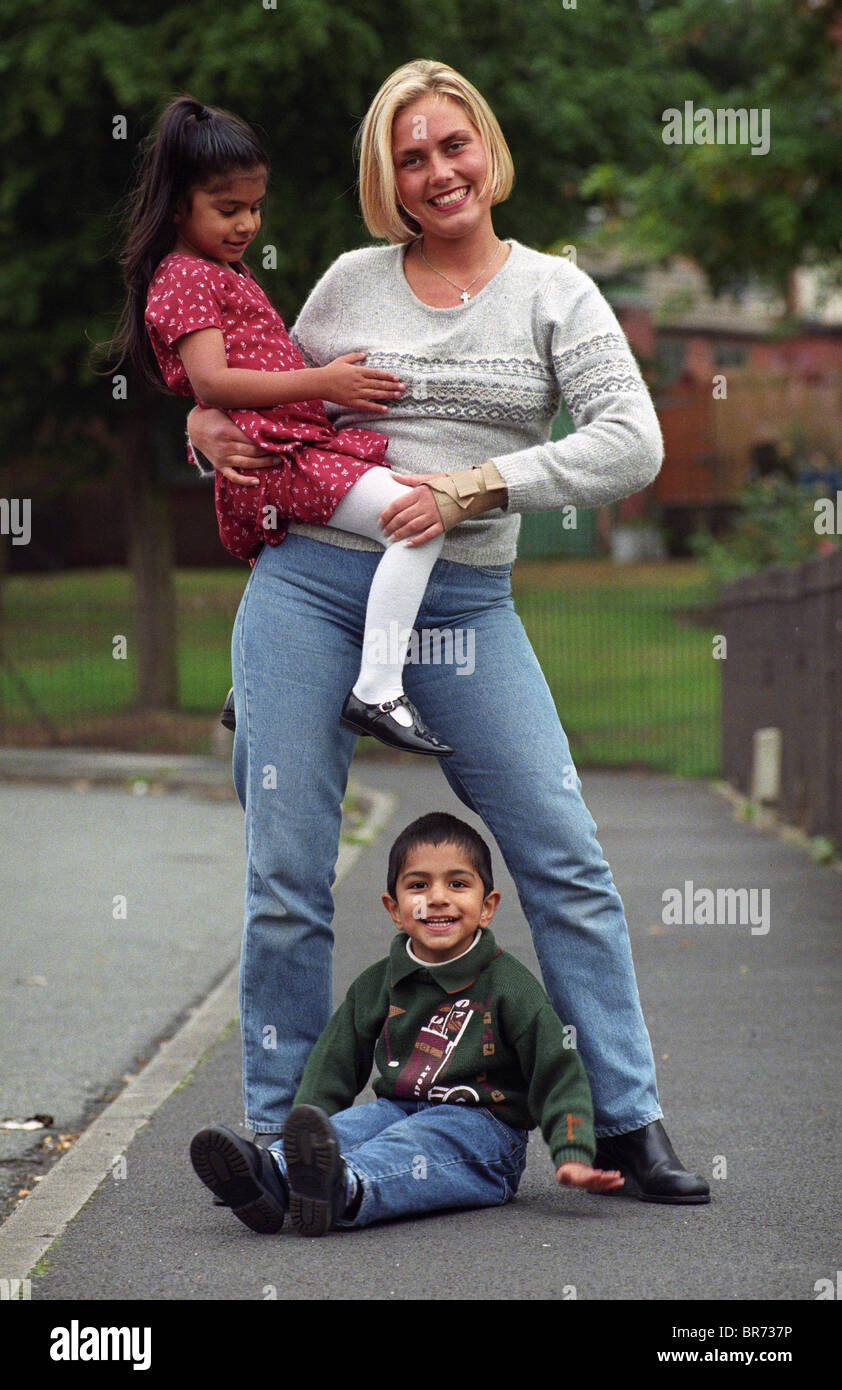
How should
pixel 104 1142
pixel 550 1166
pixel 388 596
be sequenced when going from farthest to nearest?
pixel 104 1142, pixel 550 1166, pixel 388 596

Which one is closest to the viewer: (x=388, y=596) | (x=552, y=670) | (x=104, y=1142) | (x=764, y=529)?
(x=388, y=596)

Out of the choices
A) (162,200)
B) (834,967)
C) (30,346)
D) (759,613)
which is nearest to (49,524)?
(30,346)

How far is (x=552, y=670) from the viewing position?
21812 millimetres

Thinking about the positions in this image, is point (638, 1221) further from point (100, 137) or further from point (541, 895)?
point (100, 137)

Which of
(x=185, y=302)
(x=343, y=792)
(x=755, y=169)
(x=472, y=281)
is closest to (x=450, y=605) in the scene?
(x=343, y=792)

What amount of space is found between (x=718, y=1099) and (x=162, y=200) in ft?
8.78

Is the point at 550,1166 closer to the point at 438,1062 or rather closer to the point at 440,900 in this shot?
the point at 438,1062

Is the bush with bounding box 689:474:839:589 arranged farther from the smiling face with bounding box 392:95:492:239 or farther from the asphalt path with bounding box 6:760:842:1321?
the smiling face with bounding box 392:95:492:239

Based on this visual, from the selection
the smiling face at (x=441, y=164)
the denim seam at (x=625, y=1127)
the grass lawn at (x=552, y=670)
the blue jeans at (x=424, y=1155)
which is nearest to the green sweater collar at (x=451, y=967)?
the blue jeans at (x=424, y=1155)

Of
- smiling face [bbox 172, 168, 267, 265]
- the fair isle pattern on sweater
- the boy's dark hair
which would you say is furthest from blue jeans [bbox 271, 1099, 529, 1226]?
smiling face [bbox 172, 168, 267, 265]

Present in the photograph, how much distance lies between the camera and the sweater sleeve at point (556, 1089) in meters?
3.50

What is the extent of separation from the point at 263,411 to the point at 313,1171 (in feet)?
4.68

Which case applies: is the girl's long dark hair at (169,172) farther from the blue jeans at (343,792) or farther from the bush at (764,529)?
the bush at (764,529)

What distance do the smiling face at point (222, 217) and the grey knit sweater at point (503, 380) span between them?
8.3 inches
